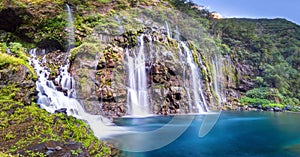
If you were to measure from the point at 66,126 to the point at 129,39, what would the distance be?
1117 cm

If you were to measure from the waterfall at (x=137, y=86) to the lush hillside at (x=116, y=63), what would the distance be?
465 mm

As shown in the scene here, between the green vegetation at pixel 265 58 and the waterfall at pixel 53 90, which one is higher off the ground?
the green vegetation at pixel 265 58

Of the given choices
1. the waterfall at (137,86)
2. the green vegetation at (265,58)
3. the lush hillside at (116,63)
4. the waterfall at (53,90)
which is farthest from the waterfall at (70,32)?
the green vegetation at (265,58)

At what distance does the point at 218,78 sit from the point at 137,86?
11.7 metres

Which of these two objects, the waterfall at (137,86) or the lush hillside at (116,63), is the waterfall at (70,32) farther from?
the waterfall at (137,86)

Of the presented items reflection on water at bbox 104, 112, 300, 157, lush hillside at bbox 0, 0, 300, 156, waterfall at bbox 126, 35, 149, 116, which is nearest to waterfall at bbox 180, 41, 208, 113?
lush hillside at bbox 0, 0, 300, 156

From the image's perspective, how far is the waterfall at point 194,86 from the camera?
685 inches

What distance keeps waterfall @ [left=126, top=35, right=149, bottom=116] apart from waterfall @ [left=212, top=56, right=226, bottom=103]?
927 cm

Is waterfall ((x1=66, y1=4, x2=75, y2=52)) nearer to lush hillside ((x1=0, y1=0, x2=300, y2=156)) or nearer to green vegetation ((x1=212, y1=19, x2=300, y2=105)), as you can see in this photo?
lush hillside ((x1=0, y1=0, x2=300, y2=156))

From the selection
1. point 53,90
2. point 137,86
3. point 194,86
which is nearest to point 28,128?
point 53,90

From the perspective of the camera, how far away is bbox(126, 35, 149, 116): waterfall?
47.5 feet

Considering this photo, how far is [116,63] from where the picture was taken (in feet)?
48.2

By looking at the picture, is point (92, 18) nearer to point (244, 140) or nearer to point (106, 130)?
point (106, 130)

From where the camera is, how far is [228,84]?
2508cm
